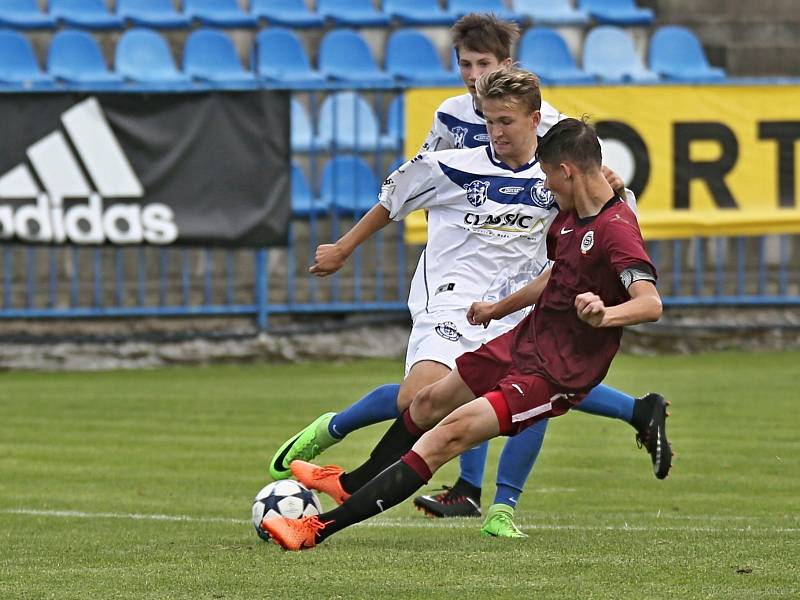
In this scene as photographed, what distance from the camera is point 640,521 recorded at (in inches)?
286

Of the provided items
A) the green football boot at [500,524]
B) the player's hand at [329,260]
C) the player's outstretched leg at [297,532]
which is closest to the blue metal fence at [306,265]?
the player's hand at [329,260]

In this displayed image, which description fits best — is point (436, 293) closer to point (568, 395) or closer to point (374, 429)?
point (568, 395)

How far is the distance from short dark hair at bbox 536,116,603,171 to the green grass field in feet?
4.67

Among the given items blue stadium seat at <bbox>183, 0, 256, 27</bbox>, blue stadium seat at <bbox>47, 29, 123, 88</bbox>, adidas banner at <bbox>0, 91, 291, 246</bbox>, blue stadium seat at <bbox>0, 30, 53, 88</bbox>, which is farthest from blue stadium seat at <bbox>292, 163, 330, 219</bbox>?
blue stadium seat at <bbox>0, 30, 53, 88</bbox>

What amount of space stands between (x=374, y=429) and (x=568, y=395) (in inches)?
218

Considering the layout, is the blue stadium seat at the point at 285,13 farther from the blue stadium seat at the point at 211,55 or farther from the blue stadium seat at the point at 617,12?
the blue stadium seat at the point at 617,12

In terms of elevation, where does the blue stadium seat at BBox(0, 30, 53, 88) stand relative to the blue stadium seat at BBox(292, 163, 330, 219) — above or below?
above

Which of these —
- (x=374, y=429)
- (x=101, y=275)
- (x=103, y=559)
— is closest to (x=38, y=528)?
(x=103, y=559)

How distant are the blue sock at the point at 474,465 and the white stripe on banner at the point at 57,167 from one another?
7.14 m

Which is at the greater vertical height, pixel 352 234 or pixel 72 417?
pixel 352 234

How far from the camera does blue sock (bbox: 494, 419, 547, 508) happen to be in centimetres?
676

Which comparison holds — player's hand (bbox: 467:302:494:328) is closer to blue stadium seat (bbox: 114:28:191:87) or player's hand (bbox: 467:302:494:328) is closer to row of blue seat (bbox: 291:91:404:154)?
row of blue seat (bbox: 291:91:404:154)

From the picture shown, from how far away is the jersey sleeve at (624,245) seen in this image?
543cm

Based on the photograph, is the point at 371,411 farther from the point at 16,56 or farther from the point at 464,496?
the point at 16,56
